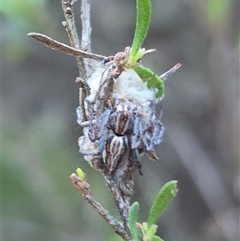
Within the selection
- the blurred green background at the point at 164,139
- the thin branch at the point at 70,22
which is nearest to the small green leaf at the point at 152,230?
the thin branch at the point at 70,22

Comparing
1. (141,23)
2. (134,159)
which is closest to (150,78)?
(141,23)

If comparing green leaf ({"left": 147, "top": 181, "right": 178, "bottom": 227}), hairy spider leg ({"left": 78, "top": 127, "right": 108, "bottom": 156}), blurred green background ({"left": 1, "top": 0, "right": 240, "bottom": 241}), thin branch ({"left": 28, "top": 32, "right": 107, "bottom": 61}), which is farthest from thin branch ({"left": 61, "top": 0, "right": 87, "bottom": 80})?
blurred green background ({"left": 1, "top": 0, "right": 240, "bottom": 241})

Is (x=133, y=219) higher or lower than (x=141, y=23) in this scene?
lower

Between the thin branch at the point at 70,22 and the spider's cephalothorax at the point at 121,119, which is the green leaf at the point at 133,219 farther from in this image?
the thin branch at the point at 70,22

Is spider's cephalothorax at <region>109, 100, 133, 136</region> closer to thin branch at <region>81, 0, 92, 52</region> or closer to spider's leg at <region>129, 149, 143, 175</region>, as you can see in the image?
spider's leg at <region>129, 149, 143, 175</region>

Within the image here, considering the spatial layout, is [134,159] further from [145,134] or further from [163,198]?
[163,198]

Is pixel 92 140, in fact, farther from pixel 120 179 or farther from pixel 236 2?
pixel 236 2
